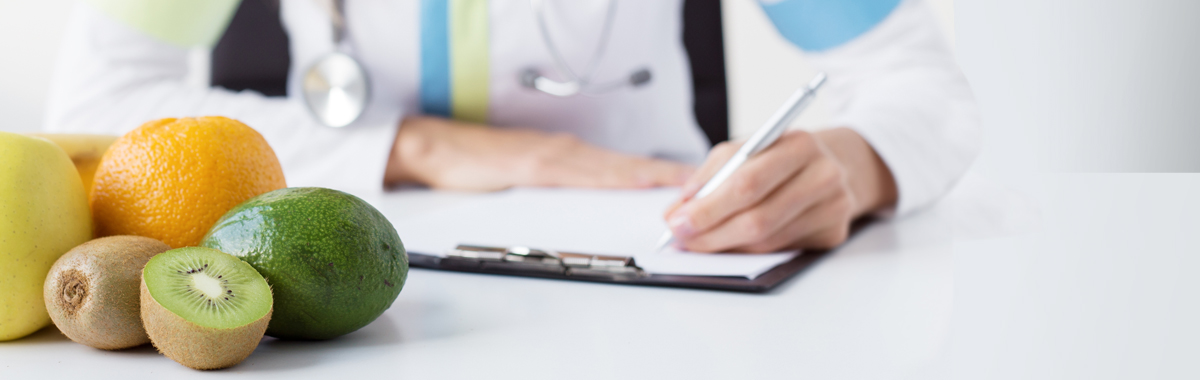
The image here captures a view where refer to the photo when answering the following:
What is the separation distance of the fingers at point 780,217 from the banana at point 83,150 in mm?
386

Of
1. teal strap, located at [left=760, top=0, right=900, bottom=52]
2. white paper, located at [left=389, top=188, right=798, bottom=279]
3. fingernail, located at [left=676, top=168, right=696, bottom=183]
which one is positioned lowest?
white paper, located at [left=389, top=188, right=798, bottom=279]

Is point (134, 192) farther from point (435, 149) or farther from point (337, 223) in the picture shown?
point (435, 149)

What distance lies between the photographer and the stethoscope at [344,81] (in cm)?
100

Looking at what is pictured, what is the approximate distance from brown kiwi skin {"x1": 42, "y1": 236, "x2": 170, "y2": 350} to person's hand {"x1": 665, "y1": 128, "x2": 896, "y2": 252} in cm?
37

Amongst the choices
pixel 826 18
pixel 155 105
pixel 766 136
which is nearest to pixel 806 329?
pixel 766 136

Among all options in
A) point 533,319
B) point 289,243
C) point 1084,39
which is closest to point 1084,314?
point 533,319

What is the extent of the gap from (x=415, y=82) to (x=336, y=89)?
0.13 metres

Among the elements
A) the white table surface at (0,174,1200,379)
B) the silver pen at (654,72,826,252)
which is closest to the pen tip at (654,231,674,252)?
the silver pen at (654,72,826,252)

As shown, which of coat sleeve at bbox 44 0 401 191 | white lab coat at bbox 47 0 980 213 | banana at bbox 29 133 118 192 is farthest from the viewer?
coat sleeve at bbox 44 0 401 191

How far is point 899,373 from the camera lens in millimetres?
311

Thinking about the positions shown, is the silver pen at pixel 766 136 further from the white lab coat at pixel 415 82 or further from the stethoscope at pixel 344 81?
the stethoscope at pixel 344 81

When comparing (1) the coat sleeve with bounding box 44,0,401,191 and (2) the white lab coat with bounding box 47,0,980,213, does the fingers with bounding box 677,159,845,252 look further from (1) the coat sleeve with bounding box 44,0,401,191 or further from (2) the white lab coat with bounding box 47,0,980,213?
(1) the coat sleeve with bounding box 44,0,401,191

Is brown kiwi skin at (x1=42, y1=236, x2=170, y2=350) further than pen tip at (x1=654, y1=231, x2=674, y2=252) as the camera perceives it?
No

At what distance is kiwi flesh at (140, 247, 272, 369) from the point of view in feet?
0.95
